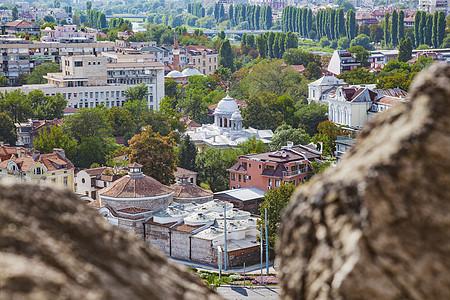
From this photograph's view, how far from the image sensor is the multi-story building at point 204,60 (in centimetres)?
10256

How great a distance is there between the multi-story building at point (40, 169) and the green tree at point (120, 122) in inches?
547

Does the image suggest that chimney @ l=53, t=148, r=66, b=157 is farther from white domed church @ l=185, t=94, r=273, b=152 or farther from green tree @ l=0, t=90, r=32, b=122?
green tree @ l=0, t=90, r=32, b=122

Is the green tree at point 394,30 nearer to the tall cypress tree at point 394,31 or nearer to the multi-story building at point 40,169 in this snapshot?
the tall cypress tree at point 394,31

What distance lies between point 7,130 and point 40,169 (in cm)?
1275

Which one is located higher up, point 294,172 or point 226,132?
point 294,172

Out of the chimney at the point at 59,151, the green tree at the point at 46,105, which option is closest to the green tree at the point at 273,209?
the chimney at the point at 59,151

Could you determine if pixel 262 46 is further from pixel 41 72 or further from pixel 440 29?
pixel 41 72

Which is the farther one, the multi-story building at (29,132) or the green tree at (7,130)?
the multi-story building at (29,132)

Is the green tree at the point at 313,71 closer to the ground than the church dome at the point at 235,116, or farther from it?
closer to the ground

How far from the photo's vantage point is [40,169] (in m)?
37.6

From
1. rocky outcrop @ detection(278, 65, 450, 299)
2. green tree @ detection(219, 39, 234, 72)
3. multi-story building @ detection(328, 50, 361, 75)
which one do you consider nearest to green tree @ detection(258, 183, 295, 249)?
rocky outcrop @ detection(278, 65, 450, 299)

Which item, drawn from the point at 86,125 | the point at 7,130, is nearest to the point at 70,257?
the point at 86,125

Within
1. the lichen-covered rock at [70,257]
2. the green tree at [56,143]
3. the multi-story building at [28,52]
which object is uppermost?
the lichen-covered rock at [70,257]

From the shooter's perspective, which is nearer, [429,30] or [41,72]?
[41,72]
